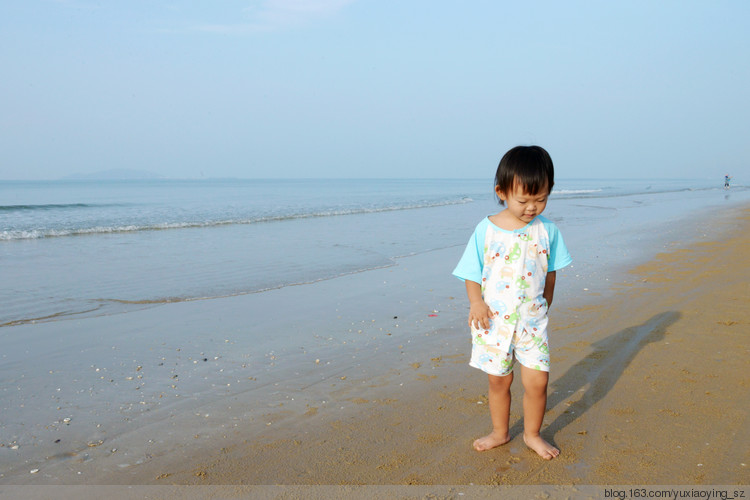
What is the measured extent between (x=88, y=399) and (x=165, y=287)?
158 inches

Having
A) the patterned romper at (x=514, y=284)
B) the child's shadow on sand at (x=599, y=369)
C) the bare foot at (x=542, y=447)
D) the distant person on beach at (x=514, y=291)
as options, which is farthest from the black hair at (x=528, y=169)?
the child's shadow on sand at (x=599, y=369)

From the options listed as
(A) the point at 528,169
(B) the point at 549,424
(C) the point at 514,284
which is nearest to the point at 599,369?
(B) the point at 549,424

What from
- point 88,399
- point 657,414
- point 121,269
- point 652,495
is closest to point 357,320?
point 88,399

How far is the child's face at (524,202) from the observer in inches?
99.6

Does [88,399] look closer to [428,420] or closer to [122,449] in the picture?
[122,449]

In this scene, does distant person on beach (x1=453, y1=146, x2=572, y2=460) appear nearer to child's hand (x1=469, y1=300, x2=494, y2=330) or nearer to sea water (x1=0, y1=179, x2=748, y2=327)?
child's hand (x1=469, y1=300, x2=494, y2=330)

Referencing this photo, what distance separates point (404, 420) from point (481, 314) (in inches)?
34.7

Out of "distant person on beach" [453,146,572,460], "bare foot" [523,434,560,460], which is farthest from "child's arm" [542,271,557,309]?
"bare foot" [523,434,560,460]

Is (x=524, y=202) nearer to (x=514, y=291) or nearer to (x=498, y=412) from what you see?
(x=514, y=291)

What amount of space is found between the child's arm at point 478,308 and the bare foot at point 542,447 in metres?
0.62

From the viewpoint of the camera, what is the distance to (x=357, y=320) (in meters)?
5.47

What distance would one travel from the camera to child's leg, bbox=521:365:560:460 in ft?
8.74

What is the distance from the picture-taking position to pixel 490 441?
9.06ft

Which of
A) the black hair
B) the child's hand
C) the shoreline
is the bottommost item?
the shoreline
